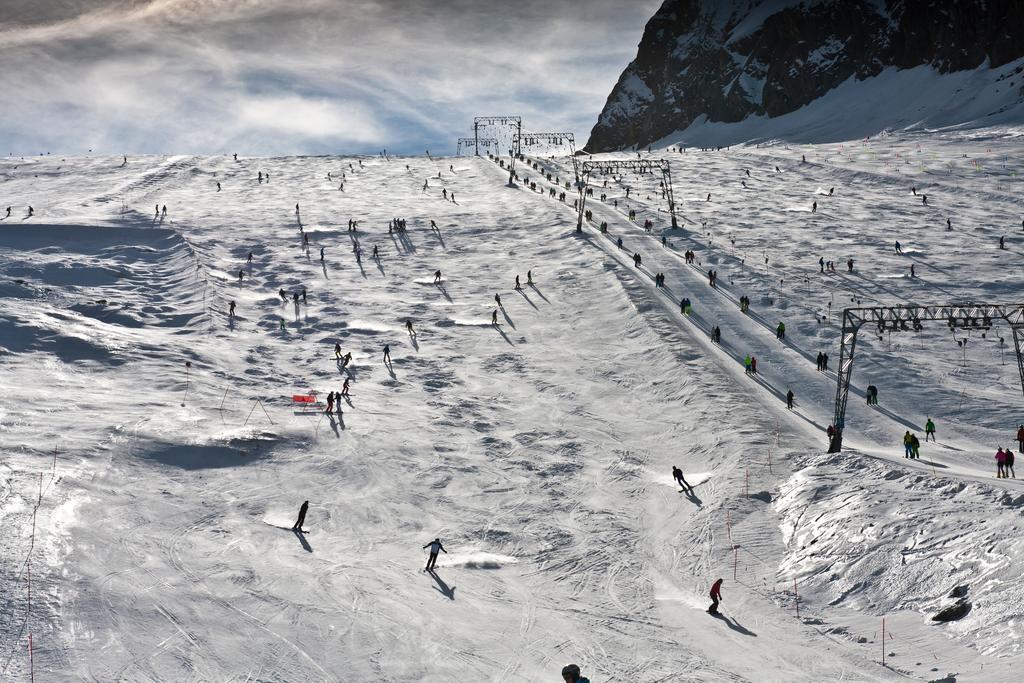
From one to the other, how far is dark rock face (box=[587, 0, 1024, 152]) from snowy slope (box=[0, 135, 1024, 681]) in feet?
264

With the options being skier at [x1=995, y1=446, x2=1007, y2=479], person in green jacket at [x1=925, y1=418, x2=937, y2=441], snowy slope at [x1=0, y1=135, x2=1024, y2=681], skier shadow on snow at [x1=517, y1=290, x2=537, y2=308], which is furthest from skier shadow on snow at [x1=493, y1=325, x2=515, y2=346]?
skier at [x1=995, y1=446, x2=1007, y2=479]

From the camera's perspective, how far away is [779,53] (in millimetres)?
159375

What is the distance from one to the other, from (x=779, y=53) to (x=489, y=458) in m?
152

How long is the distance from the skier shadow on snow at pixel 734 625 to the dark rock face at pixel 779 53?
12241cm

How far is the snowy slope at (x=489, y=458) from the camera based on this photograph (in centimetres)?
1742

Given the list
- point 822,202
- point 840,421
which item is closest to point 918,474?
point 840,421

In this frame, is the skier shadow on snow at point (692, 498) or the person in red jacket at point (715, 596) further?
the skier shadow on snow at point (692, 498)

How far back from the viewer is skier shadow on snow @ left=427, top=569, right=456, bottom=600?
786 inches

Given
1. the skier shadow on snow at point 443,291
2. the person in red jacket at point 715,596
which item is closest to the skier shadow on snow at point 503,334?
the skier shadow on snow at point 443,291

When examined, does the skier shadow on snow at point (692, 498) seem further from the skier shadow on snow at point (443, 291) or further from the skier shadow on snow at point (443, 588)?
the skier shadow on snow at point (443, 291)

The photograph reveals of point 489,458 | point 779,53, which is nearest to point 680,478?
point 489,458

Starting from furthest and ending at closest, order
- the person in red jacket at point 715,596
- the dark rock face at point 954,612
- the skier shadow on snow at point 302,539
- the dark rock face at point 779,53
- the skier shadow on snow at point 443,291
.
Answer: the dark rock face at point 779,53, the skier shadow on snow at point 443,291, the skier shadow on snow at point 302,539, the person in red jacket at point 715,596, the dark rock face at point 954,612

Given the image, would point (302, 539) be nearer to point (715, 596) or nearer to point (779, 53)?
point (715, 596)

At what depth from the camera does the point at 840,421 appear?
29094 mm
